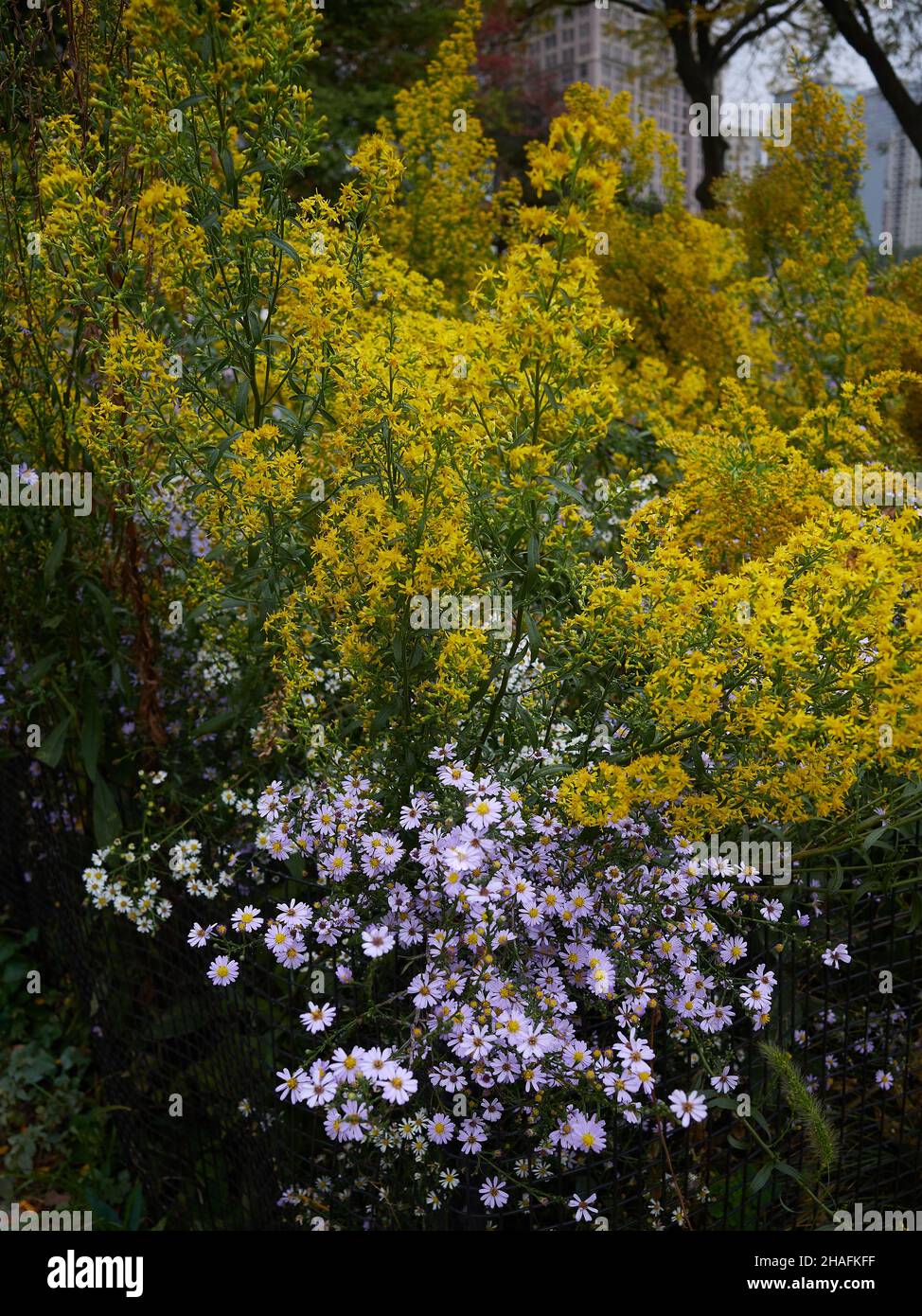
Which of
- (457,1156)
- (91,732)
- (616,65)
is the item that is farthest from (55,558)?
(616,65)

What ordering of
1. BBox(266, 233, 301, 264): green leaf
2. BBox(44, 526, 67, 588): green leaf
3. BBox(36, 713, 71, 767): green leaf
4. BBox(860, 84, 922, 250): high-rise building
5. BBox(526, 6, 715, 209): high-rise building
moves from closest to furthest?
1. BBox(266, 233, 301, 264): green leaf
2. BBox(44, 526, 67, 588): green leaf
3. BBox(36, 713, 71, 767): green leaf
4. BBox(526, 6, 715, 209): high-rise building
5. BBox(860, 84, 922, 250): high-rise building

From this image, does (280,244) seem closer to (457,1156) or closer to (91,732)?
(91,732)

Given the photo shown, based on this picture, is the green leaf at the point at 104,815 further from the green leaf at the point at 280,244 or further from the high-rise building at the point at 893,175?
the high-rise building at the point at 893,175

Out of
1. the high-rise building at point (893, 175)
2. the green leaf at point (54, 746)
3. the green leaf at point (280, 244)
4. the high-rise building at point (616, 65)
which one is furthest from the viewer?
the high-rise building at point (893, 175)

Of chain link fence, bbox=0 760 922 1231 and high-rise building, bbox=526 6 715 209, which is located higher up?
high-rise building, bbox=526 6 715 209

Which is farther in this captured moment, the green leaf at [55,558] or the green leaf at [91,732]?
the green leaf at [91,732]

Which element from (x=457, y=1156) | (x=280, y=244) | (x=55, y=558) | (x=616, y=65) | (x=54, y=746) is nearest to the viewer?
(x=457, y=1156)

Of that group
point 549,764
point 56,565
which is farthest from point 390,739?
point 56,565

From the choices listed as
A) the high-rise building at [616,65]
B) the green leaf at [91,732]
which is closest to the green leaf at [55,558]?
the green leaf at [91,732]

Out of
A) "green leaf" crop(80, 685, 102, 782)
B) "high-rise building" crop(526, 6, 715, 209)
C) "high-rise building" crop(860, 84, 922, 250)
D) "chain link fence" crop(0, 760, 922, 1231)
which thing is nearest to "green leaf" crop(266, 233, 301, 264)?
"high-rise building" crop(526, 6, 715, 209)

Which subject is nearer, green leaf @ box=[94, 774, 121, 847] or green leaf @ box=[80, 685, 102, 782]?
green leaf @ box=[94, 774, 121, 847]

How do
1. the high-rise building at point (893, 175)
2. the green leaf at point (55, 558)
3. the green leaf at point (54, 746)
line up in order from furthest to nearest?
1. the high-rise building at point (893, 175)
2. the green leaf at point (54, 746)
3. the green leaf at point (55, 558)

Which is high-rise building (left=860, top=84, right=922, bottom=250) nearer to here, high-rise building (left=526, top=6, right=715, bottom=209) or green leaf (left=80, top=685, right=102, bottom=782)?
high-rise building (left=526, top=6, right=715, bottom=209)

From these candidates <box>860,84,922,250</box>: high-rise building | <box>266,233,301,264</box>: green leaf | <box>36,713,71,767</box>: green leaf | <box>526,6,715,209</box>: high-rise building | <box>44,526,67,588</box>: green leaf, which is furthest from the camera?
<box>860,84,922,250</box>: high-rise building
